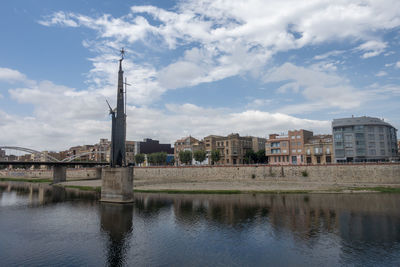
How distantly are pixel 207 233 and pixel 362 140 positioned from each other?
253 feet

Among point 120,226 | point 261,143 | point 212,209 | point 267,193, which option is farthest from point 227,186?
point 261,143

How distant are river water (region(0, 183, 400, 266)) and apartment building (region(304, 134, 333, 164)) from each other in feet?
139

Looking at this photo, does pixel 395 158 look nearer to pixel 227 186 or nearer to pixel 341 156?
pixel 341 156

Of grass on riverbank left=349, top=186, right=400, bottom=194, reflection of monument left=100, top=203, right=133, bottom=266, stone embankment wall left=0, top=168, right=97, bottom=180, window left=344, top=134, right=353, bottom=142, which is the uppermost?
window left=344, top=134, right=353, bottom=142

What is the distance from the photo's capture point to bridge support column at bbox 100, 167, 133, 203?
6262cm

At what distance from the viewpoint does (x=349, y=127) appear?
310ft

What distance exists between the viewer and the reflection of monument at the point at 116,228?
1161 inches

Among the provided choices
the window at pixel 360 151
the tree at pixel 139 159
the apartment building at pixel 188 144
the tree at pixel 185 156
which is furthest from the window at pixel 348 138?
the tree at pixel 139 159

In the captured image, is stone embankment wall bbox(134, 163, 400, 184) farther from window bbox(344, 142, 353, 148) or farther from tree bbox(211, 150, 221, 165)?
tree bbox(211, 150, 221, 165)

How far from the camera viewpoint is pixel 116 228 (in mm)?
40906

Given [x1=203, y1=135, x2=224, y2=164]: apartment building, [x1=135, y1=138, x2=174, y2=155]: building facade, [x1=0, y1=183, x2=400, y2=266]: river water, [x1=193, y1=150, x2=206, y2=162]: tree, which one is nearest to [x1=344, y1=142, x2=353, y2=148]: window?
[x1=0, y1=183, x2=400, y2=266]: river water

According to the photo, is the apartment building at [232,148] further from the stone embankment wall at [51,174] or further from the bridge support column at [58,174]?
the bridge support column at [58,174]

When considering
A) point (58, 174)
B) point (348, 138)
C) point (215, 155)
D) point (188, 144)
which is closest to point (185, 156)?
point (215, 155)

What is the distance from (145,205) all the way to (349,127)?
73467 mm
